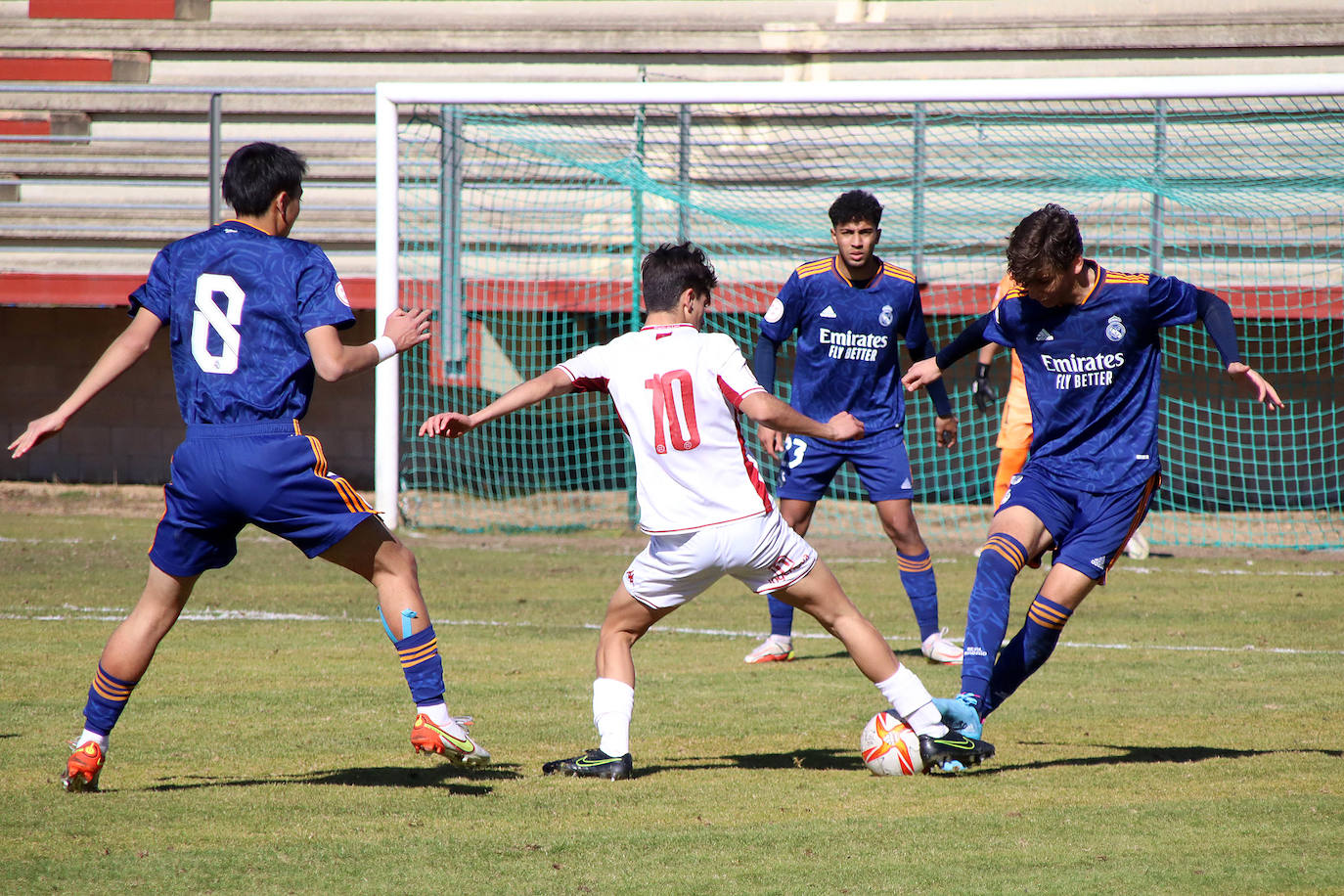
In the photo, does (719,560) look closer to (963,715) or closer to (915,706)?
(915,706)

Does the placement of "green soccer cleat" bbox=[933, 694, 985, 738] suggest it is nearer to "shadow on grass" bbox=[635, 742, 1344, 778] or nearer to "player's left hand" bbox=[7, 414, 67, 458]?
"shadow on grass" bbox=[635, 742, 1344, 778]

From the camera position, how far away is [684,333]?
4.60 m

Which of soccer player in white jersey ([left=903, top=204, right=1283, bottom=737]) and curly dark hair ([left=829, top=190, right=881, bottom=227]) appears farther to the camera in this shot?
curly dark hair ([left=829, top=190, right=881, bottom=227])

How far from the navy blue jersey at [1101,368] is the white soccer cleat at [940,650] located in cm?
215

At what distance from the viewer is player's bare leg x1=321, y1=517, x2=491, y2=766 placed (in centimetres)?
445

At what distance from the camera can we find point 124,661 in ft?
14.6

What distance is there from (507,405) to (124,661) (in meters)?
1.45

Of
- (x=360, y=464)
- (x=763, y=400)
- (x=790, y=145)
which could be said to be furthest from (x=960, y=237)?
(x=763, y=400)

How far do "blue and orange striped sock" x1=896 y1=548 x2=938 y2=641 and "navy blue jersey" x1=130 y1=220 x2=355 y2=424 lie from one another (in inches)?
147

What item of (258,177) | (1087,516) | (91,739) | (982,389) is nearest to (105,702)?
(91,739)

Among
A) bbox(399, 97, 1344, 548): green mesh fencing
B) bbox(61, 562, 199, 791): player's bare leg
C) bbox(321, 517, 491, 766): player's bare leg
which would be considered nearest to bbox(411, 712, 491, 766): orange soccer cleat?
bbox(321, 517, 491, 766): player's bare leg

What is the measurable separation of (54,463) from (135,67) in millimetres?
6182

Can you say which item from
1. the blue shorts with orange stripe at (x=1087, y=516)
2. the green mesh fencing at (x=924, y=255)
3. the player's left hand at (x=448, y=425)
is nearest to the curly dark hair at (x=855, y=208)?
the blue shorts with orange stripe at (x=1087, y=516)

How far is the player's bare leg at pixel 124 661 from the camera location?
443cm
